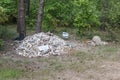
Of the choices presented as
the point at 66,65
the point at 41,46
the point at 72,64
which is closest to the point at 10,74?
the point at 66,65

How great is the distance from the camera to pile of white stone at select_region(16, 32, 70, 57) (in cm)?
1010

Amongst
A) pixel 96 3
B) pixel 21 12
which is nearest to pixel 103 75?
pixel 21 12

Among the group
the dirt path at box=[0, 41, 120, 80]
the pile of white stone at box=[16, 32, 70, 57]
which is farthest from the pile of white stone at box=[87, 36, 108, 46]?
the pile of white stone at box=[16, 32, 70, 57]

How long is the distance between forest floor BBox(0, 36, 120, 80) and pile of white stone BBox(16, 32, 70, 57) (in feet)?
1.07

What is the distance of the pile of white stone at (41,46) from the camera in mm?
10101

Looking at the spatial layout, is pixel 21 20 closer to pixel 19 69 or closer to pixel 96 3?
pixel 19 69

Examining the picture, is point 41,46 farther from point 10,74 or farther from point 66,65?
point 10,74

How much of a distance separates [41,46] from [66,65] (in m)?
1.77

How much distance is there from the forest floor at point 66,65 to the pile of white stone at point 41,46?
0.33 metres

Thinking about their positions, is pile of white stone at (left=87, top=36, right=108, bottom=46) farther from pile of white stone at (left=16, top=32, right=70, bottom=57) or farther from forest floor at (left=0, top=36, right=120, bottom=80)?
pile of white stone at (left=16, top=32, right=70, bottom=57)

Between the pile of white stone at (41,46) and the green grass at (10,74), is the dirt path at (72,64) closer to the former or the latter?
the green grass at (10,74)

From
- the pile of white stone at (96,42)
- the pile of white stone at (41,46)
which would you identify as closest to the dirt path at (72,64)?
the pile of white stone at (41,46)

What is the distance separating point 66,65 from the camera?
8.92 m

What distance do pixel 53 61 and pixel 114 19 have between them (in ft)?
18.7
